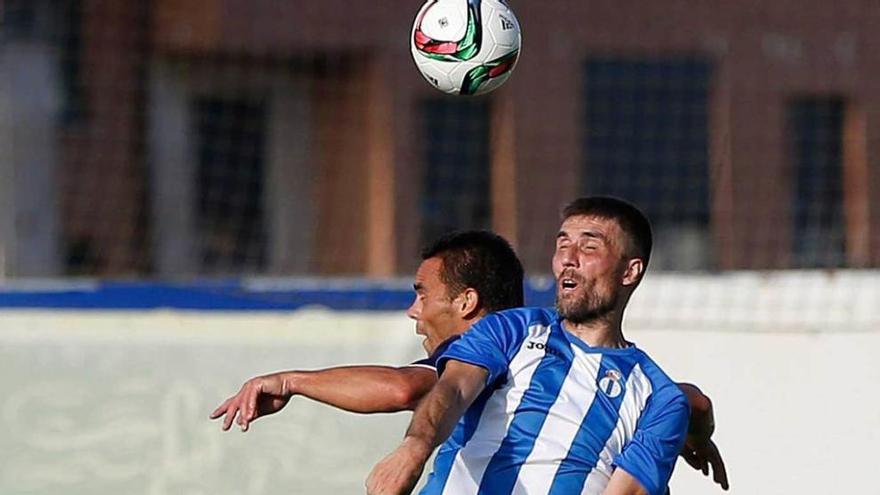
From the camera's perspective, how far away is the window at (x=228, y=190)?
46.7ft

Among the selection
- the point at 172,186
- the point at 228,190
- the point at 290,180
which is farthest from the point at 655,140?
the point at 172,186

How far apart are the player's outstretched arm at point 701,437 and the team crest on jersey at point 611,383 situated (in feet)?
0.92

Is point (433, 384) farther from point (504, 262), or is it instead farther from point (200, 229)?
point (200, 229)

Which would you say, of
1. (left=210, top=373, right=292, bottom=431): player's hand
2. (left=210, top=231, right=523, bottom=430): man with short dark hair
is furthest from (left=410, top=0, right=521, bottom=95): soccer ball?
(left=210, top=373, right=292, bottom=431): player's hand

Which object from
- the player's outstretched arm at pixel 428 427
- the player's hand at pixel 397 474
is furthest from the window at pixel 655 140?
the player's hand at pixel 397 474

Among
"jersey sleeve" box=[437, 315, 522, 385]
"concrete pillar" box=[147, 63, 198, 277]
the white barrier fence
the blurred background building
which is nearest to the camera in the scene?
"jersey sleeve" box=[437, 315, 522, 385]

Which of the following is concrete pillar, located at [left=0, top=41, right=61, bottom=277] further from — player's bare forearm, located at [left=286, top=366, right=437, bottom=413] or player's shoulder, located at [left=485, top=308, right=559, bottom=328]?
player's bare forearm, located at [left=286, top=366, right=437, bottom=413]

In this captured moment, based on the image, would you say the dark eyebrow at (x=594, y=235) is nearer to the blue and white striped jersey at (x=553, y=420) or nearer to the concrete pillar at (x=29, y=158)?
the blue and white striped jersey at (x=553, y=420)

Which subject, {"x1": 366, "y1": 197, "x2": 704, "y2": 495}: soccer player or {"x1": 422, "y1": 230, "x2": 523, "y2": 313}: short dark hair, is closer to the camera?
{"x1": 366, "y1": 197, "x2": 704, "y2": 495}: soccer player

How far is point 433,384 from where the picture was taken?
14.1ft

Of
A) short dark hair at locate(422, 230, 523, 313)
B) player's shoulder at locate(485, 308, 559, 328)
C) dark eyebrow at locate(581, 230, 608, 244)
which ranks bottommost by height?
player's shoulder at locate(485, 308, 559, 328)

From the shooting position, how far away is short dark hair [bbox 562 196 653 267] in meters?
4.55

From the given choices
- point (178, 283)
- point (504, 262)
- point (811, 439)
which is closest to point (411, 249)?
point (178, 283)

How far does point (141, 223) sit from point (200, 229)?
69cm
